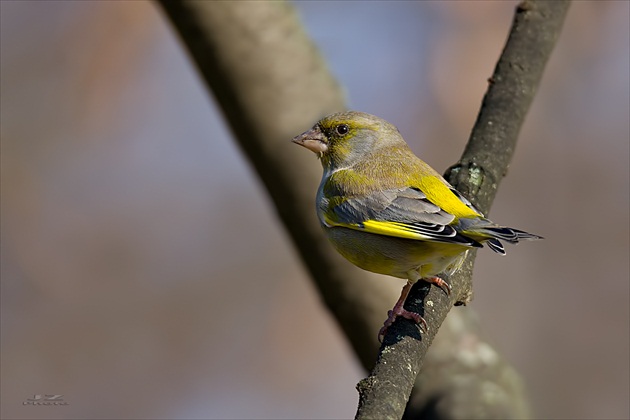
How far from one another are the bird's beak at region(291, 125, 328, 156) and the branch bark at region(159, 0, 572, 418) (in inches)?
1.9

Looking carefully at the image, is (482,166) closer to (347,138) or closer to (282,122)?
(347,138)

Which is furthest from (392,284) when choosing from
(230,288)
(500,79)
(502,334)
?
(230,288)

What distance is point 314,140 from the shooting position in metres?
4.33

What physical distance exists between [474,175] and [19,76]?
4664 millimetres

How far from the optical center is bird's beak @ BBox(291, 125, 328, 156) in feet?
14.0

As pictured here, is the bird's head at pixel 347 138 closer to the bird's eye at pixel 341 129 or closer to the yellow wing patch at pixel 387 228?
the bird's eye at pixel 341 129

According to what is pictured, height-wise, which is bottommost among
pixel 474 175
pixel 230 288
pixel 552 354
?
pixel 552 354

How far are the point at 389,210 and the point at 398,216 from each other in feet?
0.29

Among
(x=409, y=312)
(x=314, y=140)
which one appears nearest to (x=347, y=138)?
(x=314, y=140)

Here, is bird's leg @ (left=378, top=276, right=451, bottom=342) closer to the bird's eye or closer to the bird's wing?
the bird's wing

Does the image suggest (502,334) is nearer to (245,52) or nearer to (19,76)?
(245,52)

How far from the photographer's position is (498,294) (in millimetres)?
6754
